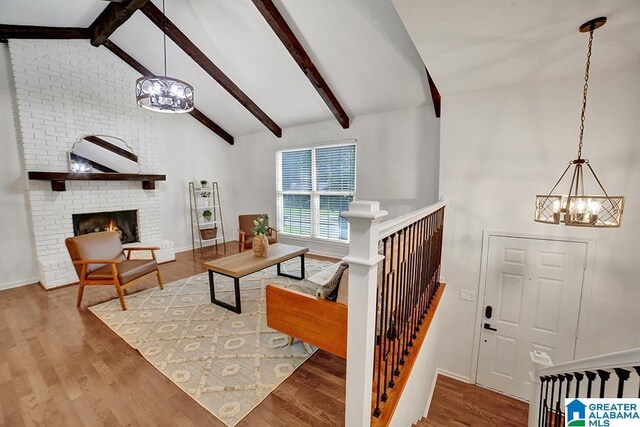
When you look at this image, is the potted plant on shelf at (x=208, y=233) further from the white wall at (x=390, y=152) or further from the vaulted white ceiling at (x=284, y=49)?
the vaulted white ceiling at (x=284, y=49)

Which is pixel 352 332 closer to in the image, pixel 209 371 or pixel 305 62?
pixel 209 371

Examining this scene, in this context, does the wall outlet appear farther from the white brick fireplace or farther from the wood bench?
the white brick fireplace

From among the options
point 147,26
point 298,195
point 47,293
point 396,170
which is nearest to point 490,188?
point 396,170

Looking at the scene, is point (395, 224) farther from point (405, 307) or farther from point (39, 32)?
point (39, 32)

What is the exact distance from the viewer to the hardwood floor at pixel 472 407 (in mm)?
2551

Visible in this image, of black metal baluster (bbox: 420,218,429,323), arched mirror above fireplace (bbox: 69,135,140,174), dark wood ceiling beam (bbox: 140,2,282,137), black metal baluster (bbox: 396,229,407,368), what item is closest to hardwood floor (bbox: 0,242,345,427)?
black metal baluster (bbox: 396,229,407,368)

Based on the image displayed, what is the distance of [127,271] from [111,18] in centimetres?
354

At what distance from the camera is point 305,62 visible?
3.68 m

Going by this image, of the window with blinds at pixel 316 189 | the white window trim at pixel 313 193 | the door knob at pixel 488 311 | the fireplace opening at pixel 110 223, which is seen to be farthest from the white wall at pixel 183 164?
the door knob at pixel 488 311

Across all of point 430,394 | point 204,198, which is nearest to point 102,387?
point 430,394

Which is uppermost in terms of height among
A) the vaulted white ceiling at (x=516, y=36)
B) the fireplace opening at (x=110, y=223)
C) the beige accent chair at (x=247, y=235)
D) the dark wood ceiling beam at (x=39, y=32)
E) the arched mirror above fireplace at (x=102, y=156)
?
the dark wood ceiling beam at (x=39, y=32)

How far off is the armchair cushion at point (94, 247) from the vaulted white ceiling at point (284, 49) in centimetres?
306

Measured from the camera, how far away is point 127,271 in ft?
10.7

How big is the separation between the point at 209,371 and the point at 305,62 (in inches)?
153
